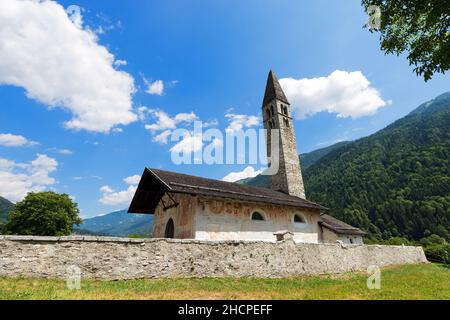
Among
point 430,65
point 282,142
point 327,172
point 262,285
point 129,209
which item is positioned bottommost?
point 262,285

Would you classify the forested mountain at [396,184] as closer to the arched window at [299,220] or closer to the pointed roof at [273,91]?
the pointed roof at [273,91]

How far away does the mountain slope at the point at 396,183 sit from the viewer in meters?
69.0

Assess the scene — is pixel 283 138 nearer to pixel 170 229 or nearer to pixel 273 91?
pixel 273 91

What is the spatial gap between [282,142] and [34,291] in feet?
73.5

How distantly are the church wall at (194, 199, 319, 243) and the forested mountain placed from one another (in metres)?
63.4

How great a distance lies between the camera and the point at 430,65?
734 cm

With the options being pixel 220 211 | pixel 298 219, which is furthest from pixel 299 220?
pixel 220 211

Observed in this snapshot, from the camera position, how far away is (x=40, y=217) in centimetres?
3209

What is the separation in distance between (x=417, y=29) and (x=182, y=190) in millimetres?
10863

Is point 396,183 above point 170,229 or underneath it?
above
